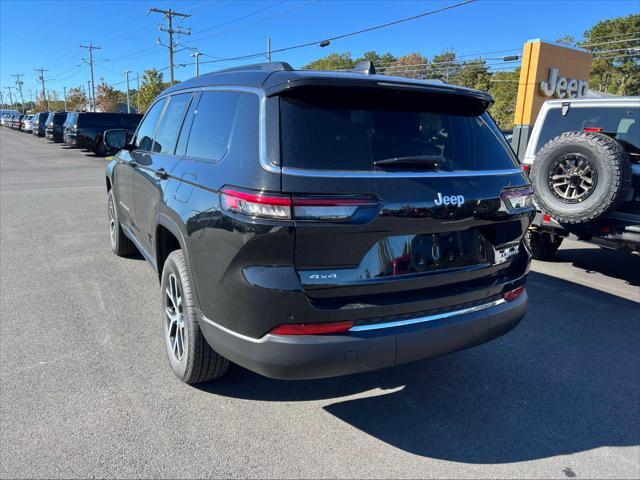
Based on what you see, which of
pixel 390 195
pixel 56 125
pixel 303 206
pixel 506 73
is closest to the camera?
Result: pixel 303 206

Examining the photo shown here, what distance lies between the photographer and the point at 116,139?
506 centimetres

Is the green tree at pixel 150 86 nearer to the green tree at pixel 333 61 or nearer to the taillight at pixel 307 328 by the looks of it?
the green tree at pixel 333 61

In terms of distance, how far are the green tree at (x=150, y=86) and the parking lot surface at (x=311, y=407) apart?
2416 inches

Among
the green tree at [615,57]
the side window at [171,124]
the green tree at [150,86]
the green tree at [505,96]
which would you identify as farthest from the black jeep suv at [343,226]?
the green tree at [150,86]

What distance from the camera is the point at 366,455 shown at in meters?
2.54

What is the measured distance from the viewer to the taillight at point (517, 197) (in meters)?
2.72

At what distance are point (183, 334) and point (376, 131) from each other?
178 centimetres

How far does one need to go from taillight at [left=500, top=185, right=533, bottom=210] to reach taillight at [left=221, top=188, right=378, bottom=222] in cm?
94

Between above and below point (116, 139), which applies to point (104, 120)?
above

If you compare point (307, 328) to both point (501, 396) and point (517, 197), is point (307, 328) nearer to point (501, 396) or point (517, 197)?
point (517, 197)

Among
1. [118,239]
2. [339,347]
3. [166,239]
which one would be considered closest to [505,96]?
[118,239]

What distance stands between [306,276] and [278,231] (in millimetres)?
250

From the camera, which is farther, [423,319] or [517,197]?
[517,197]

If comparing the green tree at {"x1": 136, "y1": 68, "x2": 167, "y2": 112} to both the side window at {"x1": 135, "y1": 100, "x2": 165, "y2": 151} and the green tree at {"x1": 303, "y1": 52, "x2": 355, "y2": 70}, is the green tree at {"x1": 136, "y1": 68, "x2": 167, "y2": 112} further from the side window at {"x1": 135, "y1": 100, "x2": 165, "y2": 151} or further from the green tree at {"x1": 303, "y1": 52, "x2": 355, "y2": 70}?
the side window at {"x1": 135, "y1": 100, "x2": 165, "y2": 151}
